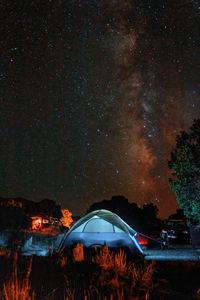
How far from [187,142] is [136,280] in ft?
36.6

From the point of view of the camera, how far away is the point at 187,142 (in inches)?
588

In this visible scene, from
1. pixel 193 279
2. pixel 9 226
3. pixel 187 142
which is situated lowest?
pixel 193 279

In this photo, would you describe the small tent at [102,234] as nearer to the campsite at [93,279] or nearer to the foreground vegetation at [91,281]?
the campsite at [93,279]

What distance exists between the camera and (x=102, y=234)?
1132 cm

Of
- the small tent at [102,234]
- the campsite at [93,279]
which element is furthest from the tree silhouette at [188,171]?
the campsite at [93,279]

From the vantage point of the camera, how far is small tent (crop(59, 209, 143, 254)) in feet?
36.2

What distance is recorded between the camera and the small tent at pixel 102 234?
434 inches

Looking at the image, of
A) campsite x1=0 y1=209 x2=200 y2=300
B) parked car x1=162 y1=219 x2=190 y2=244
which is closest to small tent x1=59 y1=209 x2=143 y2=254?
campsite x1=0 y1=209 x2=200 y2=300

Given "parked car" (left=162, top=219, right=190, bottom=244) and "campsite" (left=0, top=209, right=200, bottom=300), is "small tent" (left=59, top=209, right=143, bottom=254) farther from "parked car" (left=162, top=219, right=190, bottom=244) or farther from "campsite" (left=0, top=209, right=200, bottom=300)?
"parked car" (left=162, top=219, right=190, bottom=244)

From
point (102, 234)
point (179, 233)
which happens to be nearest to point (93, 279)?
point (102, 234)

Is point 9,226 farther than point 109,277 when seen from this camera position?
Yes

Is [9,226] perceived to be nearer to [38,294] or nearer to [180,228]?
[180,228]

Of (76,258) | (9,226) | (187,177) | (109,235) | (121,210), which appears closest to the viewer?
(76,258)

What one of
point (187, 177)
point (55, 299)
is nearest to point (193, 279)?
point (55, 299)
